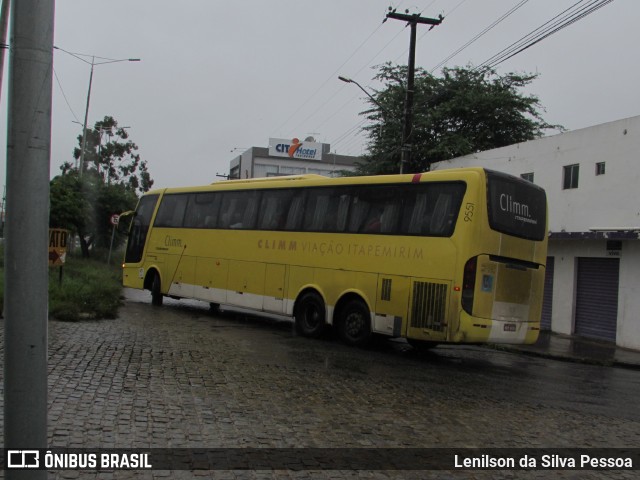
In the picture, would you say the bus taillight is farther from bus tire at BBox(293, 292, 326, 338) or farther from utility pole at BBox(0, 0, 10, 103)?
utility pole at BBox(0, 0, 10, 103)

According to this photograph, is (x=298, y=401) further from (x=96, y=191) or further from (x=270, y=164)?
(x=270, y=164)

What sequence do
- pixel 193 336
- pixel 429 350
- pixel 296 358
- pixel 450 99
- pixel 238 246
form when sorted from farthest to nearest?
1. pixel 450 99
2. pixel 238 246
3. pixel 429 350
4. pixel 193 336
5. pixel 296 358

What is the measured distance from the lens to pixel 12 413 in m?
3.04

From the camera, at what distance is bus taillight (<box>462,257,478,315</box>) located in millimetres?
10008

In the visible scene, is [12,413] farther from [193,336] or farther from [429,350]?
[429,350]

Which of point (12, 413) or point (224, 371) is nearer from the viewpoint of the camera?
point (12, 413)

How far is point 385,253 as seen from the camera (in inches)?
450

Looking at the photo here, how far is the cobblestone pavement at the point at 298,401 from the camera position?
5.27 metres

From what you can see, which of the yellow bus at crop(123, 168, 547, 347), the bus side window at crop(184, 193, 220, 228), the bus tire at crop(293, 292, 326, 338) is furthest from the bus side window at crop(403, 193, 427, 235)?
the bus side window at crop(184, 193, 220, 228)

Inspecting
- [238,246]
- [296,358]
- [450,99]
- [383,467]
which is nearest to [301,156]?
[450,99]

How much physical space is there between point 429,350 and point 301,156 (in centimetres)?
6201

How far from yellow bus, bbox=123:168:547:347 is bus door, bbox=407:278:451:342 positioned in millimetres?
19

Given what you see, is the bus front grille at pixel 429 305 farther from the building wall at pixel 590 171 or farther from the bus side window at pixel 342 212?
the building wall at pixel 590 171

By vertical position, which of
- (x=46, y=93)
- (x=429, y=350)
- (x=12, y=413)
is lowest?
(x=429, y=350)
